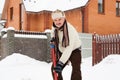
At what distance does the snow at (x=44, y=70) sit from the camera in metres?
11.1

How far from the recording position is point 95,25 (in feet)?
84.5

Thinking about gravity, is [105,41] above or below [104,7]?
below

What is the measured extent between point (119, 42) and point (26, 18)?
14.9 metres

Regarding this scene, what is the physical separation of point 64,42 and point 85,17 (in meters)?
19.7

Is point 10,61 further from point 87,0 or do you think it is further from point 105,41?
point 87,0

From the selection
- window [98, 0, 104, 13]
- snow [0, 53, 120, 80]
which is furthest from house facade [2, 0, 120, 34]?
snow [0, 53, 120, 80]

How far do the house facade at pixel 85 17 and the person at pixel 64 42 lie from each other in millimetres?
18195

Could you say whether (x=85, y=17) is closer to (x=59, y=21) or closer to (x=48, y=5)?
(x=48, y=5)

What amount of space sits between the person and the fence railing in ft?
29.9

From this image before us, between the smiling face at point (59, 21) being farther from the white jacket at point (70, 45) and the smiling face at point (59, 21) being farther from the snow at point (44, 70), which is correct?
the snow at point (44, 70)

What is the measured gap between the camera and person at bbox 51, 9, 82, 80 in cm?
571

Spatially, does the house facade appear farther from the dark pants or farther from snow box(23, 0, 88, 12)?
the dark pants

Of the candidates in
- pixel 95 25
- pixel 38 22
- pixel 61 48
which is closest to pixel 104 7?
pixel 95 25

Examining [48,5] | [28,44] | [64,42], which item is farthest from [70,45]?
[48,5]
